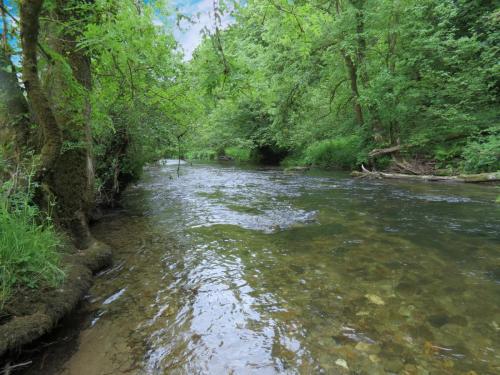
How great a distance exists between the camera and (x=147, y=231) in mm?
7016

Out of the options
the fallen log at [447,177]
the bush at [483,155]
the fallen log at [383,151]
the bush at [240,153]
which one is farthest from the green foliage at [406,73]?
the bush at [240,153]

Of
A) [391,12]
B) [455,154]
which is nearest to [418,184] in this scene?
[455,154]

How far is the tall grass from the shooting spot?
2.93 metres

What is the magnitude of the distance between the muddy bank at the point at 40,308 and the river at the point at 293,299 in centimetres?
18

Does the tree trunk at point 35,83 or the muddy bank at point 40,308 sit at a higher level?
the tree trunk at point 35,83

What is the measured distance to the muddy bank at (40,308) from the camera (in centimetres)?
272

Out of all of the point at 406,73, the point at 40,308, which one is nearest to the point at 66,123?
the point at 40,308

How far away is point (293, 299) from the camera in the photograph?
155 inches

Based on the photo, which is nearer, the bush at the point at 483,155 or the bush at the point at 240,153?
the bush at the point at 483,155

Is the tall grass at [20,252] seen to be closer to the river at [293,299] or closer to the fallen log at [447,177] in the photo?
the river at [293,299]

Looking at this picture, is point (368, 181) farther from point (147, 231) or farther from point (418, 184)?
point (147, 231)

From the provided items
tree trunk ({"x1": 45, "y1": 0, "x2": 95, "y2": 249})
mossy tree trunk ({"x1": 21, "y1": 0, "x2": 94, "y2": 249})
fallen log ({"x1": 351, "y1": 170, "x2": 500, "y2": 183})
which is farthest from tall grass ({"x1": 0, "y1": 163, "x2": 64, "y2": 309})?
fallen log ({"x1": 351, "y1": 170, "x2": 500, "y2": 183})

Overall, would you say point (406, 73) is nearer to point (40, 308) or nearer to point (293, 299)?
point (293, 299)

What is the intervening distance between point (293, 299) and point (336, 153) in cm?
1740
